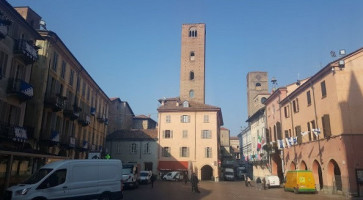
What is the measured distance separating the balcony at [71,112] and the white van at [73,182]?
1554 cm

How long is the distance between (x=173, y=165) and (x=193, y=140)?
17.8ft

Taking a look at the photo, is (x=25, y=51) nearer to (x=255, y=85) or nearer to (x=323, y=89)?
(x=323, y=89)

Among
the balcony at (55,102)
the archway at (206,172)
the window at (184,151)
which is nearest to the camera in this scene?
the balcony at (55,102)

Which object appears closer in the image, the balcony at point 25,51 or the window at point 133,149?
the balcony at point 25,51

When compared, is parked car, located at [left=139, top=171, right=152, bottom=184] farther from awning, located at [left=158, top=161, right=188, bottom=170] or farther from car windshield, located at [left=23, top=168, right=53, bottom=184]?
car windshield, located at [left=23, top=168, right=53, bottom=184]

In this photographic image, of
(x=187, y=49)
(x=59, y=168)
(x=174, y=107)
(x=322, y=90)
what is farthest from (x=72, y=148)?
(x=187, y=49)

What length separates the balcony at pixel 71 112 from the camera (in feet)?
96.7

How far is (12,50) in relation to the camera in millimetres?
20734

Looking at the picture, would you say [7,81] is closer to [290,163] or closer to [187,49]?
[290,163]

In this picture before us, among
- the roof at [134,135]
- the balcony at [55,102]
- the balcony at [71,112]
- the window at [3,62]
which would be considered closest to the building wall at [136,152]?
the roof at [134,135]

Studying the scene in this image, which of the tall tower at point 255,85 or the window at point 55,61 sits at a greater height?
the tall tower at point 255,85

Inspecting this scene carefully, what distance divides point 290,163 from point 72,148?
26.0m

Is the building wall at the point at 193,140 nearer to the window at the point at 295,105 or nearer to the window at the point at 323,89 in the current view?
the window at the point at 295,105

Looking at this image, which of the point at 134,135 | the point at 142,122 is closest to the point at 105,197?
the point at 134,135
